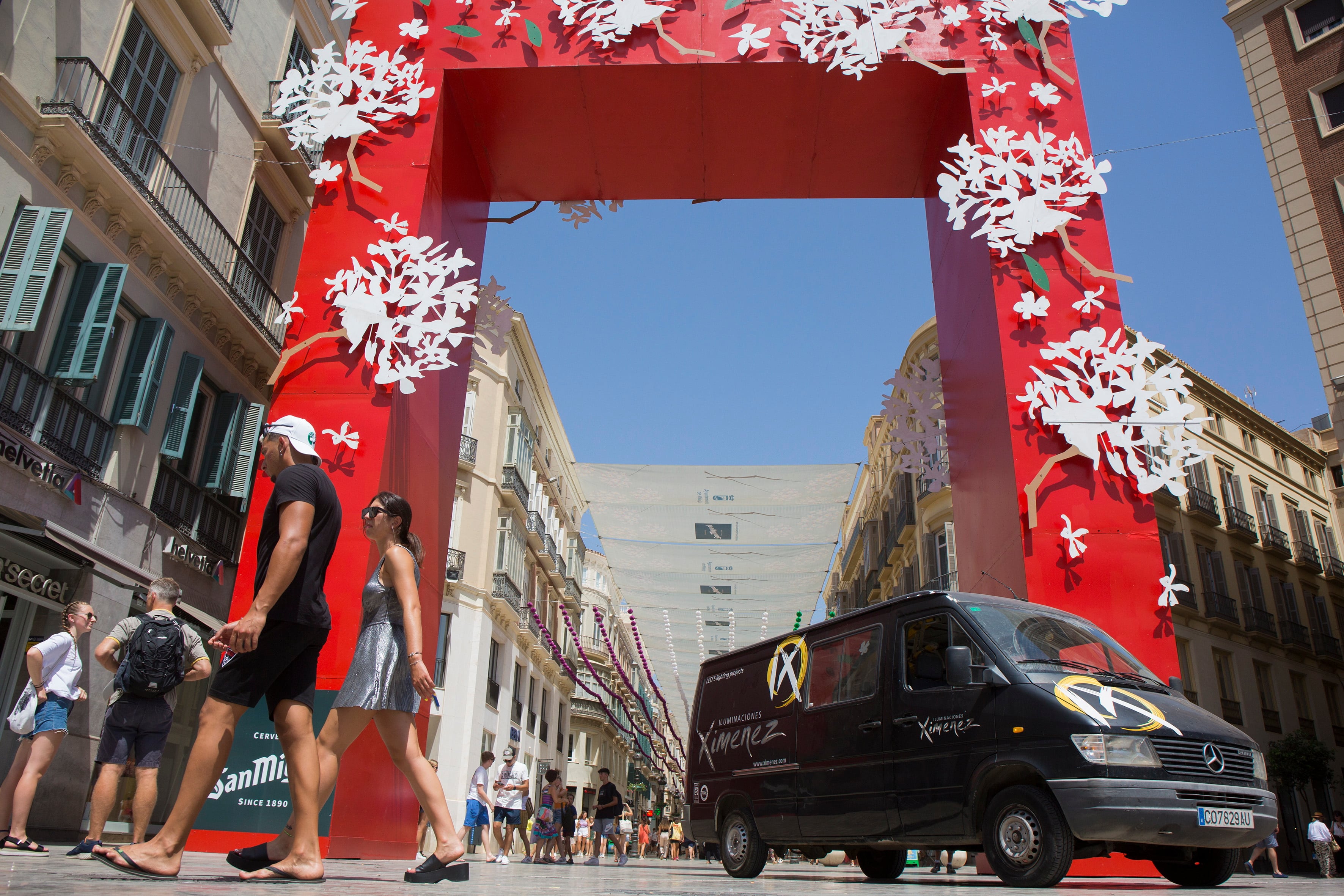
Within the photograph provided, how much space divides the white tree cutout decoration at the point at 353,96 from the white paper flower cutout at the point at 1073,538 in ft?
23.6

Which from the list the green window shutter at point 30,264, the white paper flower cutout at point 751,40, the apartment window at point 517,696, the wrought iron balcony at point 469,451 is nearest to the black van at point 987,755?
the white paper flower cutout at point 751,40

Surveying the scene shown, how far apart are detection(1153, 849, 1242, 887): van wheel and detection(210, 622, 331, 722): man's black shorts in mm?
5310

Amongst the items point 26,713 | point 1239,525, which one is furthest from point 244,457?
point 1239,525

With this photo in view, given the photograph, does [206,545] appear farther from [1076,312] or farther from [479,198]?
[1076,312]

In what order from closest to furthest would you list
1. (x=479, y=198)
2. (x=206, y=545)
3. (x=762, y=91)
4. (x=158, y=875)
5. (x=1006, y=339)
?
(x=158, y=875) → (x=1006, y=339) → (x=762, y=91) → (x=479, y=198) → (x=206, y=545)

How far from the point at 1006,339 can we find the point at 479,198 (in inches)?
245

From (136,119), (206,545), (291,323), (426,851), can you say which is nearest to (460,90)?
(291,323)

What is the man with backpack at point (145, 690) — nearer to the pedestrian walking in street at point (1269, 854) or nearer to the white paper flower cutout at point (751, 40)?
the pedestrian walking in street at point (1269, 854)

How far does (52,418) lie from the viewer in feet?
34.0

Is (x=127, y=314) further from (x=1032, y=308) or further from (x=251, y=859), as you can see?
(x=1032, y=308)

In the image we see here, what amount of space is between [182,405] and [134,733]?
7.52 m

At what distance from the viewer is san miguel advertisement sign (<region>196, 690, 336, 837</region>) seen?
7.68 m

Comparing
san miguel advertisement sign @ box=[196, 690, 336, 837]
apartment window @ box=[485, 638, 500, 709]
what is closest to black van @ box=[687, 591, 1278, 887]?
san miguel advertisement sign @ box=[196, 690, 336, 837]

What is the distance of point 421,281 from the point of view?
9.39 meters
